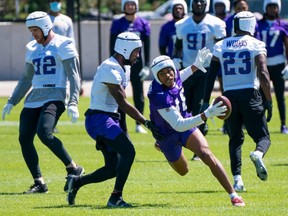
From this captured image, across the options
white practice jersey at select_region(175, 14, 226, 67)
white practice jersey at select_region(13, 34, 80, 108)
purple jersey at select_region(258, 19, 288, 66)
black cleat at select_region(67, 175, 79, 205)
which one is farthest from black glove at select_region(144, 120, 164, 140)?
purple jersey at select_region(258, 19, 288, 66)

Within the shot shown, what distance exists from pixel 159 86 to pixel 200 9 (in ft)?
15.4

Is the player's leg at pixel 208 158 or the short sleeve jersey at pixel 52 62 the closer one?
the player's leg at pixel 208 158

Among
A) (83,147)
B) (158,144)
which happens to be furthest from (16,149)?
(158,144)

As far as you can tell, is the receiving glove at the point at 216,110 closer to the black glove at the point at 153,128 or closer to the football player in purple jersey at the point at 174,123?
the football player in purple jersey at the point at 174,123

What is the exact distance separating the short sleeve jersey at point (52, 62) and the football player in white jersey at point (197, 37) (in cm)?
320

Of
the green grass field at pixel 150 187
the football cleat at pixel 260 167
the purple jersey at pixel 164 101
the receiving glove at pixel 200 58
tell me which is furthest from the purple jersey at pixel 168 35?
the purple jersey at pixel 164 101

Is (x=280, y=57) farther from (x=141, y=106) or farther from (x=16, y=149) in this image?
(x=16, y=149)

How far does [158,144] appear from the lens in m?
10.9

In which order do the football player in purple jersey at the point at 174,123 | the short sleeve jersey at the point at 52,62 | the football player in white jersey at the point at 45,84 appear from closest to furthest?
the football player in purple jersey at the point at 174,123 → the football player in white jersey at the point at 45,84 → the short sleeve jersey at the point at 52,62

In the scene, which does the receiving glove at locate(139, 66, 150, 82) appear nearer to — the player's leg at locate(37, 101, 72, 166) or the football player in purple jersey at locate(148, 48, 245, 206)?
the player's leg at locate(37, 101, 72, 166)

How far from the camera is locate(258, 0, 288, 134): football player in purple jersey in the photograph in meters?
17.6

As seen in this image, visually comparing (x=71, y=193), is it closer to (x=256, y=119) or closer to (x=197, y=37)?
(x=256, y=119)

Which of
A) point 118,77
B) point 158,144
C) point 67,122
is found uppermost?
point 118,77

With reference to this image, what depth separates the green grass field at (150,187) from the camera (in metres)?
10.5
